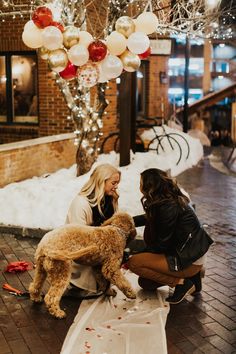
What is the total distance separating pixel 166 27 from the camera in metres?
9.49

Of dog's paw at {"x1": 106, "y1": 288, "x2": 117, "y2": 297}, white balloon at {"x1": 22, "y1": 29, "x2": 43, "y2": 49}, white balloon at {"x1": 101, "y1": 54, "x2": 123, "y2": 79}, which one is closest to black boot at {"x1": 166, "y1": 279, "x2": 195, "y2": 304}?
dog's paw at {"x1": 106, "y1": 288, "x2": 117, "y2": 297}

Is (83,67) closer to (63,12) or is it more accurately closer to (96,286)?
(63,12)

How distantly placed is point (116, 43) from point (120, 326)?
12.1 feet

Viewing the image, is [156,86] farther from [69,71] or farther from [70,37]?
[70,37]

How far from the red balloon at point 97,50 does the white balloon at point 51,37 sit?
0.40 m

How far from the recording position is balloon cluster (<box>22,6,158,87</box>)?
6.72 m

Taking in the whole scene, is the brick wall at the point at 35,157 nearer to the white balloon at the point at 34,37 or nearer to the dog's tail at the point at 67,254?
the white balloon at the point at 34,37

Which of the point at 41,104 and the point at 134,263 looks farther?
the point at 41,104

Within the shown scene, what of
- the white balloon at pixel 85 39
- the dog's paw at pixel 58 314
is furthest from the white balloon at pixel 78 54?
the dog's paw at pixel 58 314

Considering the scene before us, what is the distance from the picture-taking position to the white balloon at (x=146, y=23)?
22.8 ft

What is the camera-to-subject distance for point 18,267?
6086 mm

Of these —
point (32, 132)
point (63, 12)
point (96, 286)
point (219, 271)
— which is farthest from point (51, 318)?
point (32, 132)

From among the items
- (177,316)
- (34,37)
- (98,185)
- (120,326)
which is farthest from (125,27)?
(120,326)

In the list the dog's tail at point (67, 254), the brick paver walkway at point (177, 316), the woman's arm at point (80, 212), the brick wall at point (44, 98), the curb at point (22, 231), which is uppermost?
the brick wall at point (44, 98)
